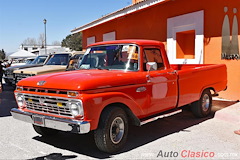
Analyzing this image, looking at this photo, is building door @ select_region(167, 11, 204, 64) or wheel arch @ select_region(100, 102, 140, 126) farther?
building door @ select_region(167, 11, 204, 64)

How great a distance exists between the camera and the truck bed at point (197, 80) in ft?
17.9

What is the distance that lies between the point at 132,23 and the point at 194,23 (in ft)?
13.4

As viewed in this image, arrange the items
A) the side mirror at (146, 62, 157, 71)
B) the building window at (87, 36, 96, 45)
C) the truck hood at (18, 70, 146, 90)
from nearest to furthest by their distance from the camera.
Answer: the truck hood at (18, 70, 146, 90) < the side mirror at (146, 62, 157, 71) < the building window at (87, 36, 96, 45)

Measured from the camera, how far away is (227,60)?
7.97 meters

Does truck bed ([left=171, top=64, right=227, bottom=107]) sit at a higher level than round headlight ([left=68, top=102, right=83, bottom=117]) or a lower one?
higher

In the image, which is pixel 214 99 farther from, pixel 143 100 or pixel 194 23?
pixel 143 100

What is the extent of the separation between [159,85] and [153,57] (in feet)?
2.05

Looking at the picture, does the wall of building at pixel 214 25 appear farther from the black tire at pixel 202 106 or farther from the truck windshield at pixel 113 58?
the truck windshield at pixel 113 58

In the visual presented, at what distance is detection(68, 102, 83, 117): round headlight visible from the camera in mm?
3687

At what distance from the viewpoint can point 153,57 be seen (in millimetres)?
5145

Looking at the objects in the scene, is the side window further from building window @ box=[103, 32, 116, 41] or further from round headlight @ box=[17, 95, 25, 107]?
building window @ box=[103, 32, 116, 41]

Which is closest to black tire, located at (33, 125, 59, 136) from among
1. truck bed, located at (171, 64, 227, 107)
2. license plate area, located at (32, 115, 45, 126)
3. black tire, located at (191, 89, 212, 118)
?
license plate area, located at (32, 115, 45, 126)

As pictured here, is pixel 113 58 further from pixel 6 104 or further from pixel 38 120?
pixel 6 104

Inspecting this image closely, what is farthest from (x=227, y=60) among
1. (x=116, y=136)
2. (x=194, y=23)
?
(x=116, y=136)
